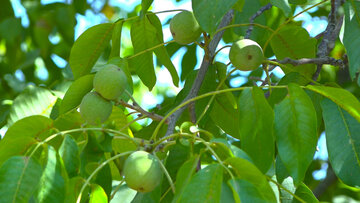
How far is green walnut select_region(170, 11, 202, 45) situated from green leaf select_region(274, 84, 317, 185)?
1.45ft

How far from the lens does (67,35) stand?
3.08 meters

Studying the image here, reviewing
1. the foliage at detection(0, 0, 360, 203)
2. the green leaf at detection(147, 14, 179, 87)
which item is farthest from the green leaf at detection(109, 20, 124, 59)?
the green leaf at detection(147, 14, 179, 87)

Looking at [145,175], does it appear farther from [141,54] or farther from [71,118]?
[141,54]

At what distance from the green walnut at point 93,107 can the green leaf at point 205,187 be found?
44cm

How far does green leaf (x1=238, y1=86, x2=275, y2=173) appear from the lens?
1.14 metres

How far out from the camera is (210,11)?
3.96 feet

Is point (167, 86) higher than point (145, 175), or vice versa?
point (145, 175)

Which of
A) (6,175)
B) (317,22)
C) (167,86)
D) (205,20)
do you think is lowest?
(167,86)

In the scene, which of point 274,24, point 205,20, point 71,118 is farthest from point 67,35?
point 205,20

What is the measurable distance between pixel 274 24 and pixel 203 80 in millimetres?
957

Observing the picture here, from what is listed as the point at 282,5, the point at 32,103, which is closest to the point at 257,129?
the point at 282,5

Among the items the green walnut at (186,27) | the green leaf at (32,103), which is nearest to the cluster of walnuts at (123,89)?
the green walnut at (186,27)

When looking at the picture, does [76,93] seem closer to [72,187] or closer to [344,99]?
[72,187]

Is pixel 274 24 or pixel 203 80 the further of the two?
pixel 274 24
